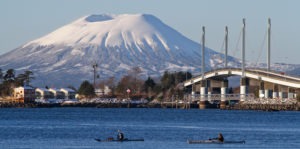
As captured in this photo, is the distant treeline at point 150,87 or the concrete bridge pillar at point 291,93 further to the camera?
the distant treeline at point 150,87

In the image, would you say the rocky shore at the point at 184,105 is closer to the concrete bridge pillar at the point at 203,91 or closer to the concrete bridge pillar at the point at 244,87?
the concrete bridge pillar at the point at 203,91

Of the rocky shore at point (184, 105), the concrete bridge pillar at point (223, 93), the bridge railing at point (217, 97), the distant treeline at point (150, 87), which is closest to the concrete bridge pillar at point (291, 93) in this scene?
the bridge railing at point (217, 97)

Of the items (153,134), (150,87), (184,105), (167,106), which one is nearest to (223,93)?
(184,105)

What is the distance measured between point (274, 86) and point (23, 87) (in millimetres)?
50873

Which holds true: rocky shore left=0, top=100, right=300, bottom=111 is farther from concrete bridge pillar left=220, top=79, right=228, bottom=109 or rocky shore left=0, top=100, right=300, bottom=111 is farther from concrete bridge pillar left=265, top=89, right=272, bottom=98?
concrete bridge pillar left=265, top=89, right=272, bottom=98

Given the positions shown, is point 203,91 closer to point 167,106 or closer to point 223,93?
point 223,93

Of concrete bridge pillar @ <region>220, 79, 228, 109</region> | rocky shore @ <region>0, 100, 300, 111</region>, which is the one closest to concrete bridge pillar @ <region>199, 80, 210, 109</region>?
rocky shore @ <region>0, 100, 300, 111</region>

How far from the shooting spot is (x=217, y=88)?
16612cm

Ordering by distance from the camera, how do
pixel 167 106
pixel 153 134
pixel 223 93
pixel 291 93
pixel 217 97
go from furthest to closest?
pixel 167 106 < pixel 223 93 < pixel 217 97 < pixel 291 93 < pixel 153 134

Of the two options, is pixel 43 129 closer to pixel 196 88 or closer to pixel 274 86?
pixel 274 86

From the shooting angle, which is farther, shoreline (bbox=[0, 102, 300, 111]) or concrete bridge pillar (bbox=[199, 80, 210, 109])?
concrete bridge pillar (bbox=[199, 80, 210, 109])

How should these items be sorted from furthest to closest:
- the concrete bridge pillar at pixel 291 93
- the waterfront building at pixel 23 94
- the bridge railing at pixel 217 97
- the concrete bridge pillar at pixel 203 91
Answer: the waterfront building at pixel 23 94, the concrete bridge pillar at pixel 203 91, the bridge railing at pixel 217 97, the concrete bridge pillar at pixel 291 93

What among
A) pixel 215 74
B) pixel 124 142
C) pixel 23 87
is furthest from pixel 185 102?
pixel 124 142

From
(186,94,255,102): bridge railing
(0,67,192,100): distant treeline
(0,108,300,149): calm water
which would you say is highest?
(0,67,192,100): distant treeline
